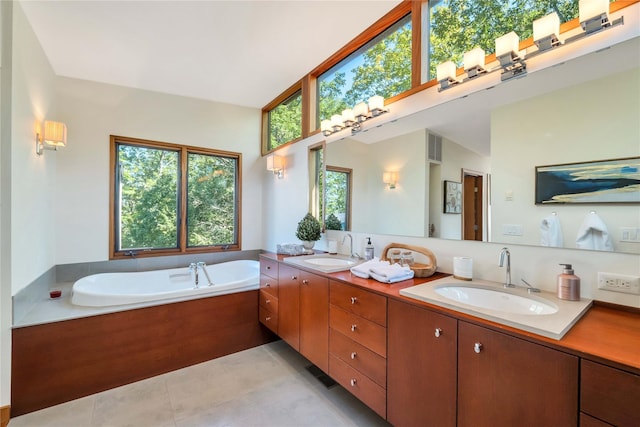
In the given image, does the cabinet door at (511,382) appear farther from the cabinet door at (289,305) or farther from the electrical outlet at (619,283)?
the cabinet door at (289,305)

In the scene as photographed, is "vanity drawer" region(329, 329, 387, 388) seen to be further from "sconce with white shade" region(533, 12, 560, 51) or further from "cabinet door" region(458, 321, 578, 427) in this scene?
"sconce with white shade" region(533, 12, 560, 51)

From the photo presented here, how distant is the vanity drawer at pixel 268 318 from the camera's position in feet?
8.36

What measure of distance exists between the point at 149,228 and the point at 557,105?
387 centimetres

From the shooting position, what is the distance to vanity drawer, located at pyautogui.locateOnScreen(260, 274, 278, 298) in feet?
8.42

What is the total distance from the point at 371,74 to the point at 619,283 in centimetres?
215

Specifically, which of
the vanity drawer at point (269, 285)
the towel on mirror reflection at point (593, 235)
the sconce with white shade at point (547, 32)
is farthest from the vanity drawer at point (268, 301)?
the sconce with white shade at point (547, 32)

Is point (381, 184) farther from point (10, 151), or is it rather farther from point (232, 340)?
point (10, 151)

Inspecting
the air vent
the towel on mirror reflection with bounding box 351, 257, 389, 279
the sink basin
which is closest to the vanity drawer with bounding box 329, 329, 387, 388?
the towel on mirror reflection with bounding box 351, 257, 389, 279

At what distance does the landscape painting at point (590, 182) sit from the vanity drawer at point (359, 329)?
3.54 feet

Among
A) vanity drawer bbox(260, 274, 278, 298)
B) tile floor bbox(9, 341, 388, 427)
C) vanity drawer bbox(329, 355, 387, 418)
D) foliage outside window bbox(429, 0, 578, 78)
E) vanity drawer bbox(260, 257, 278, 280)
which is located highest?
foliage outside window bbox(429, 0, 578, 78)

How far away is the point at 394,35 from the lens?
2.24 metres

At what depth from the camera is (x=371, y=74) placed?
2441mm

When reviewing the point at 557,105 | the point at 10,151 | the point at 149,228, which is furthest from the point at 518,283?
the point at 149,228

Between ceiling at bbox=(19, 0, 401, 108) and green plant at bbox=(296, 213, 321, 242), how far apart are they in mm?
1626
